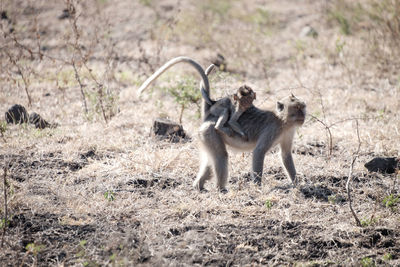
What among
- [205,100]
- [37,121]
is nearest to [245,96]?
[205,100]

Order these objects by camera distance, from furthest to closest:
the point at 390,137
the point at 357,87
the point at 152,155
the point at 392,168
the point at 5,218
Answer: the point at 357,87 → the point at 390,137 → the point at 152,155 → the point at 392,168 → the point at 5,218

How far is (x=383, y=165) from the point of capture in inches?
229

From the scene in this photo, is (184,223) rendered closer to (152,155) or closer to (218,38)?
(152,155)

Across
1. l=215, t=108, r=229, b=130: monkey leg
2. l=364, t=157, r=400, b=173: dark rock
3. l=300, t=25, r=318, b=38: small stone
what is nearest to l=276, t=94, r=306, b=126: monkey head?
l=215, t=108, r=229, b=130: monkey leg

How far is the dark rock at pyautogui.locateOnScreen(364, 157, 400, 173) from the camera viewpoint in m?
5.83

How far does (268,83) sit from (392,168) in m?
4.42

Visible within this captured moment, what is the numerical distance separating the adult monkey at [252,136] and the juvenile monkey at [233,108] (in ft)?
0.29

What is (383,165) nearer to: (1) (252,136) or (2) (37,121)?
(1) (252,136)

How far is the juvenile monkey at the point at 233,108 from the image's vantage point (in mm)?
5238

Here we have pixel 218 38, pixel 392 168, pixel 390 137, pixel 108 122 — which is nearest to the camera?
pixel 392 168

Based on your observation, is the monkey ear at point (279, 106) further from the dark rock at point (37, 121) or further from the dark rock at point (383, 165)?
Result: the dark rock at point (37, 121)

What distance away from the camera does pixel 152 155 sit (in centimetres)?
624

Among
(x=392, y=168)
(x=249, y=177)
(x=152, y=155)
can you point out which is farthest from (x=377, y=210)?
(x=152, y=155)

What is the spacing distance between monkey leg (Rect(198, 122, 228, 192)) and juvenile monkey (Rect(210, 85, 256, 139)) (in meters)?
0.12
